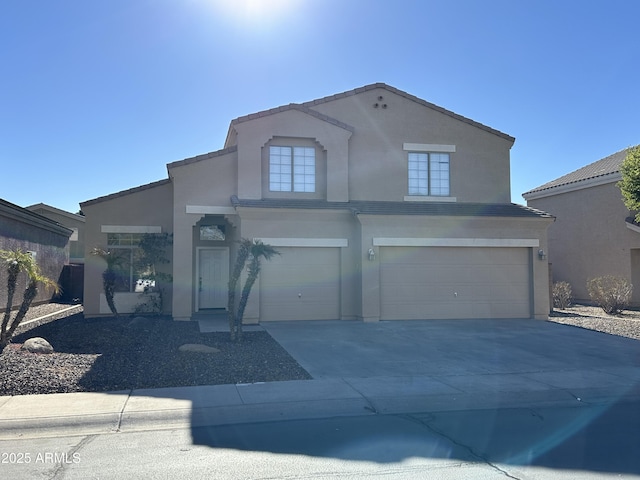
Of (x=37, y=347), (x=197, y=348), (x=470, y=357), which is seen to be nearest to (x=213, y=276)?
(x=197, y=348)

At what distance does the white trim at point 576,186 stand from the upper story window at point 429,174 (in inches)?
344

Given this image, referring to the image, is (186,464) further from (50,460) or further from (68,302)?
(68,302)

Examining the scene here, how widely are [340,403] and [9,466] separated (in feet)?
13.5

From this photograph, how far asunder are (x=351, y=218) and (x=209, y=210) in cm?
437

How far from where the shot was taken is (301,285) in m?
16.5

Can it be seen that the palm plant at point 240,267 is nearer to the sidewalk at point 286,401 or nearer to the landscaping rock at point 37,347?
the landscaping rock at point 37,347

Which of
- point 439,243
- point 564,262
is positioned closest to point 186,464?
point 439,243

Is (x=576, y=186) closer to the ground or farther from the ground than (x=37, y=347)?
farther from the ground

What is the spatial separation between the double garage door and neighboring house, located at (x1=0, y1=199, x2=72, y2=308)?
8.83 meters

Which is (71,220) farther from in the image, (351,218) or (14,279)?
(14,279)

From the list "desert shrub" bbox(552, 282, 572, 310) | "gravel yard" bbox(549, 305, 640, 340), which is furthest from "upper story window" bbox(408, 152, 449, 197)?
"desert shrub" bbox(552, 282, 572, 310)

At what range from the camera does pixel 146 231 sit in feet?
58.7

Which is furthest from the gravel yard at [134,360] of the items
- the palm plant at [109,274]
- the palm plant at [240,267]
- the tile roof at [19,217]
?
the tile roof at [19,217]

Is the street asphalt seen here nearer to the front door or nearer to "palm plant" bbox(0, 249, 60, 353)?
"palm plant" bbox(0, 249, 60, 353)
